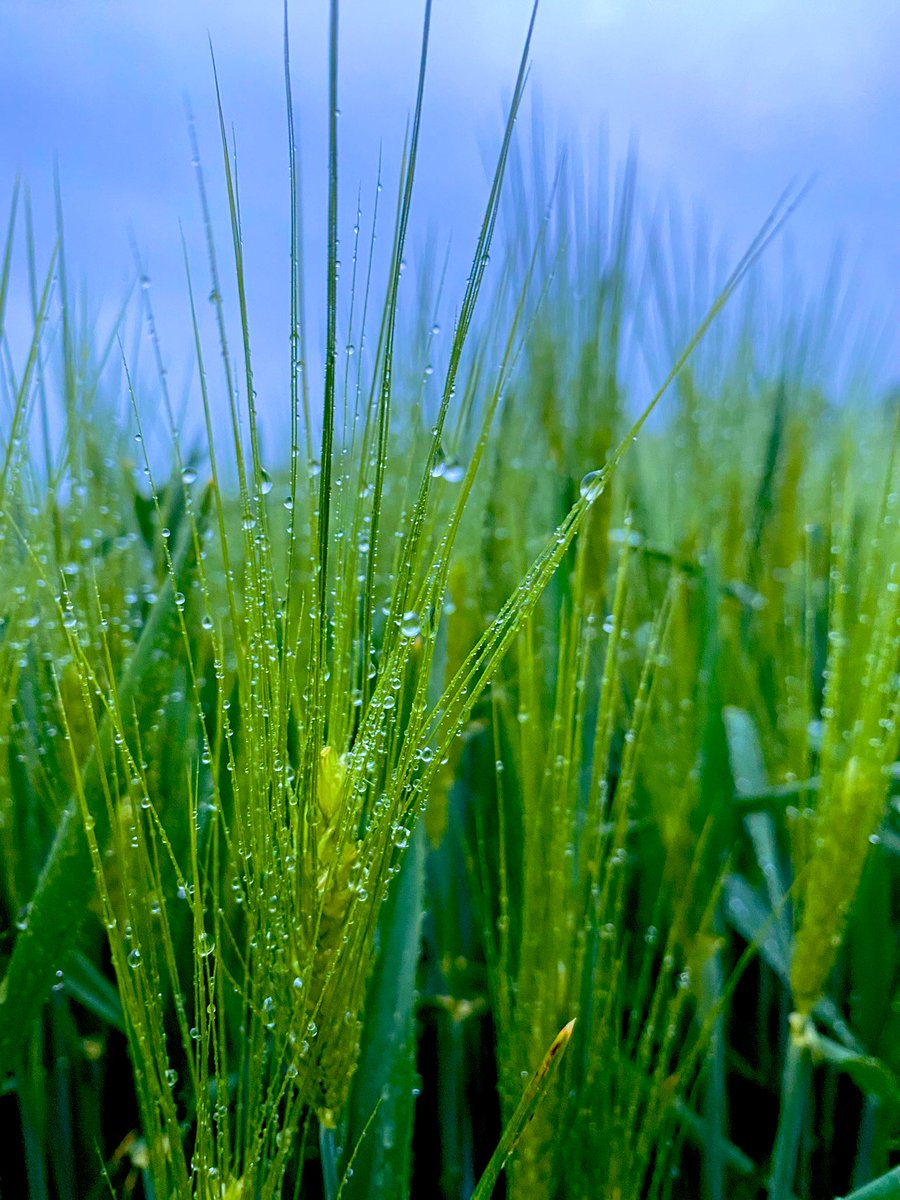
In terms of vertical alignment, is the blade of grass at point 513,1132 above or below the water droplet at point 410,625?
below

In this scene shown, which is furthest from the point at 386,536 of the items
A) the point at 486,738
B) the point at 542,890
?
the point at 542,890

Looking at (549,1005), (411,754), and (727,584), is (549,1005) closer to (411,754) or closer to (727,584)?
(411,754)

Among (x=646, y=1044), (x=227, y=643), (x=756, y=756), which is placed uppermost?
(x=227, y=643)

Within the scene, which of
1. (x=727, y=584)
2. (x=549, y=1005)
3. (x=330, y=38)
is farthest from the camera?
(x=727, y=584)

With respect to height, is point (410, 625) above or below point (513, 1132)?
above

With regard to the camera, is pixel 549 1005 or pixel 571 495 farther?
pixel 571 495

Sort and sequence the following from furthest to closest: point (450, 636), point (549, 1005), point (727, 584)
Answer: point (727, 584)
point (450, 636)
point (549, 1005)

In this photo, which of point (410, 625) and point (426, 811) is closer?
point (410, 625)

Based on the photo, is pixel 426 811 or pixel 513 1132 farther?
pixel 426 811


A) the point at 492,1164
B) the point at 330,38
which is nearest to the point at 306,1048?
the point at 492,1164

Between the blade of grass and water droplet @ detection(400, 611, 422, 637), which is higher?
water droplet @ detection(400, 611, 422, 637)

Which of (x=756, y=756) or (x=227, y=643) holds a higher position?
(x=227, y=643)
